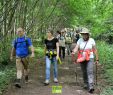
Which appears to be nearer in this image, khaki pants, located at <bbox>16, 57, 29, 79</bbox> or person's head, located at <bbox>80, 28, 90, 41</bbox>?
person's head, located at <bbox>80, 28, 90, 41</bbox>

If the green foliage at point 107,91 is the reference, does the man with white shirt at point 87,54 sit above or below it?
above

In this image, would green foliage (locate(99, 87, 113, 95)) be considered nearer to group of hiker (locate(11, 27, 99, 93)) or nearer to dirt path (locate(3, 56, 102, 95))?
dirt path (locate(3, 56, 102, 95))

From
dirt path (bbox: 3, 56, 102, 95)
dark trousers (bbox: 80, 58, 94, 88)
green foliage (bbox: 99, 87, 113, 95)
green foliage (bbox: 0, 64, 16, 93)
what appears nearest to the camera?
green foliage (bbox: 99, 87, 113, 95)

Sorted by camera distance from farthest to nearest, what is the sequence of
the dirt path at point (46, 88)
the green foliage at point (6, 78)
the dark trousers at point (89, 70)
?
the green foliage at point (6, 78) < the dark trousers at point (89, 70) < the dirt path at point (46, 88)

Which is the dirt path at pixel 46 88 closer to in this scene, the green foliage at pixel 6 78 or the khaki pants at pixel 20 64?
the green foliage at pixel 6 78

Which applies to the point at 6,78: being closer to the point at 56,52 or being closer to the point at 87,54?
the point at 56,52

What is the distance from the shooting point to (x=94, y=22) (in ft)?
123

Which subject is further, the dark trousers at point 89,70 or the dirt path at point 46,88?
the dark trousers at point 89,70

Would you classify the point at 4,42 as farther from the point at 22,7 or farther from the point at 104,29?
the point at 104,29

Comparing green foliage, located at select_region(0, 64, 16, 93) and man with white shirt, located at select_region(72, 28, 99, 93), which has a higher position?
man with white shirt, located at select_region(72, 28, 99, 93)

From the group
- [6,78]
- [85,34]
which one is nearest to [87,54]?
[85,34]

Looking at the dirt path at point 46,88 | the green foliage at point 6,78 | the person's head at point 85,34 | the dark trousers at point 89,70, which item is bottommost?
the dirt path at point 46,88

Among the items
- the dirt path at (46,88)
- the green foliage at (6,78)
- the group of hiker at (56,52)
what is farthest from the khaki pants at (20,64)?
the green foliage at (6,78)

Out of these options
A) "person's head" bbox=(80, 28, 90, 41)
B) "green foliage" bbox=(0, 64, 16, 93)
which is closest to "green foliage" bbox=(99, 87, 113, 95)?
"person's head" bbox=(80, 28, 90, 41)
